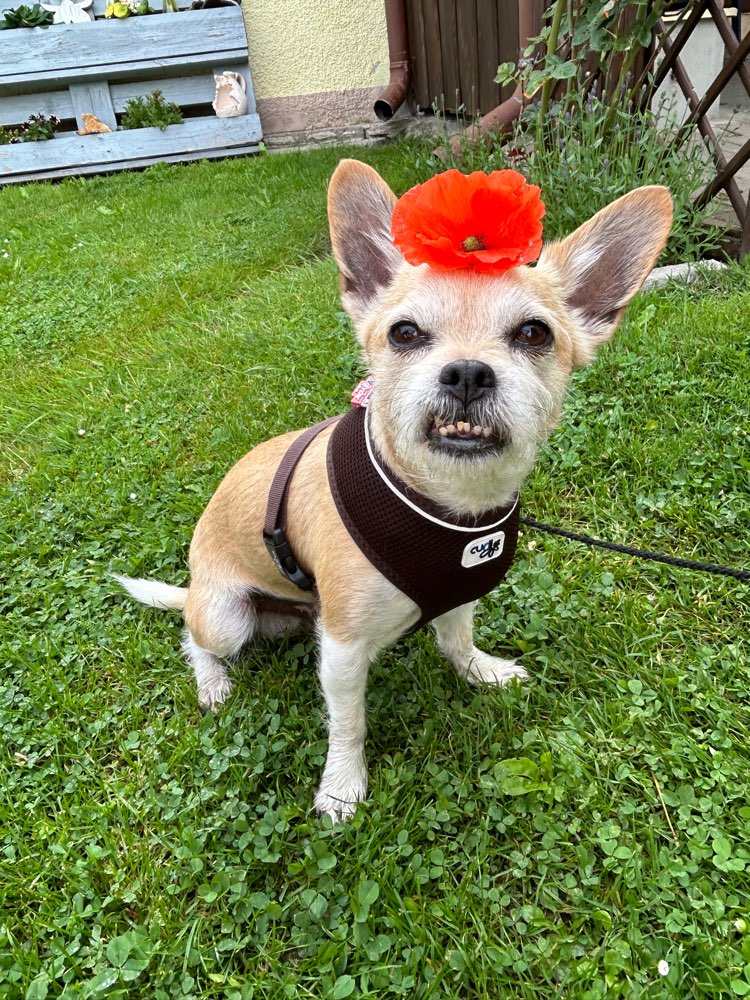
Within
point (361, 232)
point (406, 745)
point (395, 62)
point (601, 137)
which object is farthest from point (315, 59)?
point (406, 745)

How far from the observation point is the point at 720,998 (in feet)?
4.99

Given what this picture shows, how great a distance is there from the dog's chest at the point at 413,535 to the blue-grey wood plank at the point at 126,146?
9.15m

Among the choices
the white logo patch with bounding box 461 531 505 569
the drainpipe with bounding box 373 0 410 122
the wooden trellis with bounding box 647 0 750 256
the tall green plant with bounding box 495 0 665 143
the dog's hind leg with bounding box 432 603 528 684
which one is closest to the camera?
the white logo patch with bounding box 461 531 505 569

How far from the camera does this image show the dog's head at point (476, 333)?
1597mm

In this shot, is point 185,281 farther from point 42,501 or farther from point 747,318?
point 747,318

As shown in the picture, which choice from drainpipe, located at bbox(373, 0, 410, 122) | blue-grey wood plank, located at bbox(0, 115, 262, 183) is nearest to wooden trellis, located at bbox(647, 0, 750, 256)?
drainpipe, located at bbox(373, 0, 410, 122)

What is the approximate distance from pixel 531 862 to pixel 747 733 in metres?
0.79

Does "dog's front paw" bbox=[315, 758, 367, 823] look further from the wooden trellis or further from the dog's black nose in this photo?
the wooden trellis

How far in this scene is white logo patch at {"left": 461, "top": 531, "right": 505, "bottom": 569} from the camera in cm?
182

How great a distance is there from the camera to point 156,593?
2.73m

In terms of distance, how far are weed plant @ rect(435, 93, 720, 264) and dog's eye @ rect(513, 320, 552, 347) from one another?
9.61 ft

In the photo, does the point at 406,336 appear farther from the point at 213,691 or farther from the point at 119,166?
the point at 119,166

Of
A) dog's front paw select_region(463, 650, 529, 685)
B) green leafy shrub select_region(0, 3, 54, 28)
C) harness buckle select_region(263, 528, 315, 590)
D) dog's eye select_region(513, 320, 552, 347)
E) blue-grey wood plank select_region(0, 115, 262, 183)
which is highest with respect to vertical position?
green leafy shrub select_region(0, 3, 54, 28)

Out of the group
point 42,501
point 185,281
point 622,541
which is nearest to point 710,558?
point 622,541
